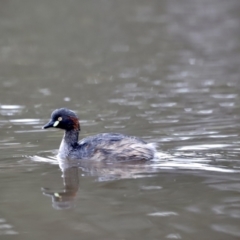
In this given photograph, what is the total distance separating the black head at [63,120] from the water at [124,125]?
1.36 feet

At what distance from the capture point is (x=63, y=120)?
34.1ft

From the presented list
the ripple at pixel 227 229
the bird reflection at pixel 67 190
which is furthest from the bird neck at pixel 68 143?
the ripple at pixel 227 229

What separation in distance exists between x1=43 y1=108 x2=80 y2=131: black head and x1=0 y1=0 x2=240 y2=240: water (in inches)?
16.4

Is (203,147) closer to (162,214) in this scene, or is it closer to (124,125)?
(124,125)

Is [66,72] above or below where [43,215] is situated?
above

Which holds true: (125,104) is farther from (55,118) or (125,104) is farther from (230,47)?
(230,47)

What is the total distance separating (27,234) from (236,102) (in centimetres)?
788

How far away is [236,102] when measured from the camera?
1382cm

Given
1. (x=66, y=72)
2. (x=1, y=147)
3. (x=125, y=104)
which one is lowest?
(x=1, y=147)

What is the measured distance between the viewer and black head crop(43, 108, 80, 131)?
10336 millimetres

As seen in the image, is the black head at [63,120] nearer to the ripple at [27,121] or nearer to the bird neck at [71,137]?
the bird neck at [71,137]

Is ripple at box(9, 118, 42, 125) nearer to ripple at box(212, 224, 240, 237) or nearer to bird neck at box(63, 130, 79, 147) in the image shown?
bird neck at box(63, 130, 79, 147)

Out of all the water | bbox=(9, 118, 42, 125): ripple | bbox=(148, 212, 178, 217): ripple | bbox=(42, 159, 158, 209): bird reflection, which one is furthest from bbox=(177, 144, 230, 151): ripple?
bbox=(9, 118, 42, 125): ripple

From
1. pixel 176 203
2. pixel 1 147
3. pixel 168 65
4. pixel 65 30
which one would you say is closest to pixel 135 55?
pixel 168 65
